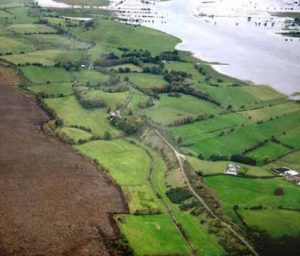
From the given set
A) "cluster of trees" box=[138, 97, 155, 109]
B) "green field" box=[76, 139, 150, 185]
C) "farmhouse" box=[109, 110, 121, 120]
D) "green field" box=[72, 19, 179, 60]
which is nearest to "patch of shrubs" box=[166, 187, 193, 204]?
"green field" box=[76, 139, 150, 185]

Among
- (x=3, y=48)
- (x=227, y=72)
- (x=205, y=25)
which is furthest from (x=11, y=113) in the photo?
(x=205, y=25)

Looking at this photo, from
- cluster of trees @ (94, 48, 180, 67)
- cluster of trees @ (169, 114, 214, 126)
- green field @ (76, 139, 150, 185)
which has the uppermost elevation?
cluster of trees @ (94, 48, 180, 67)

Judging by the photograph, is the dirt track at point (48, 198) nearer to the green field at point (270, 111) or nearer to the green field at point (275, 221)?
the green field at point (275, 221)

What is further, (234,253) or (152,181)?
(152,181)

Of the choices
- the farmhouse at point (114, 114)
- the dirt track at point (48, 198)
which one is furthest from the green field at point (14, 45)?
the farmhouse at point (114, 114)

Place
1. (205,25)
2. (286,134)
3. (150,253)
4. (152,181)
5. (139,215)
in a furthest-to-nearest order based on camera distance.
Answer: (205,25) → (286,134) → (152,181) → (139,215) → (150,253)

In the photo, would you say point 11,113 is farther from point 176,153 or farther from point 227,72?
point 227,72

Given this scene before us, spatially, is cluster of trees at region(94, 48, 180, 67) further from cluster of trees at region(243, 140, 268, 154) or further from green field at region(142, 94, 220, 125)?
cluster of trees at region(243, 140, 268, 154)
